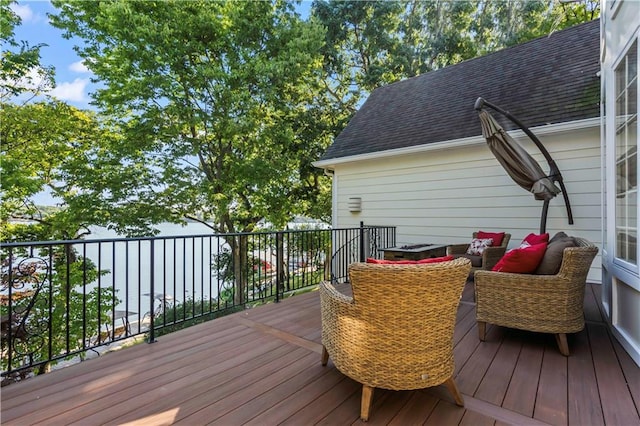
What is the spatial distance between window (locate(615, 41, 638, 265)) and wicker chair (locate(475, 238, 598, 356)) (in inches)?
12.5

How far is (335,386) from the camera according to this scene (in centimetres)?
192

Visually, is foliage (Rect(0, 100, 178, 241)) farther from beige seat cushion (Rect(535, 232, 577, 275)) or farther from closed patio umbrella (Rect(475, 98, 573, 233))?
beige seat cushion (Rect(535, 232, 577, 275))

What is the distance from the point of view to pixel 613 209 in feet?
9.07

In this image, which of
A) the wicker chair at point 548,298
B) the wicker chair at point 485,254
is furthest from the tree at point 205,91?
the wicker chair at point 548,298

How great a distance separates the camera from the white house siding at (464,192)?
4426 millimetres

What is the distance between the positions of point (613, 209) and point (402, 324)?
260 cm

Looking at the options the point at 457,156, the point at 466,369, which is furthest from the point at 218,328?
the point at 457,156

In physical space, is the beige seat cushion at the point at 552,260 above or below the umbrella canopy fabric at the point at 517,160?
below

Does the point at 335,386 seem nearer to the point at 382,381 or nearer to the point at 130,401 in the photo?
the point at 382,381

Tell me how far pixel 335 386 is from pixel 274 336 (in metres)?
0.96

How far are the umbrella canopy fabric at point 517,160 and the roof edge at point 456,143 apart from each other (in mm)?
939

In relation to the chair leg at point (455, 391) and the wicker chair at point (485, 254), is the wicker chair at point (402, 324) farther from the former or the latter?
the wicker chair at point (485, 254)

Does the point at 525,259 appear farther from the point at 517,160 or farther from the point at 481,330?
the point at 517,160

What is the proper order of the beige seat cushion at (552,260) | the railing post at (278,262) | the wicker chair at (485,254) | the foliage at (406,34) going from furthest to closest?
1. the foliage at (406,34)
2. the wicker chair at (485,254)
3. the railing post at (278,262)
4. the beige seat cushion at (552,260)
